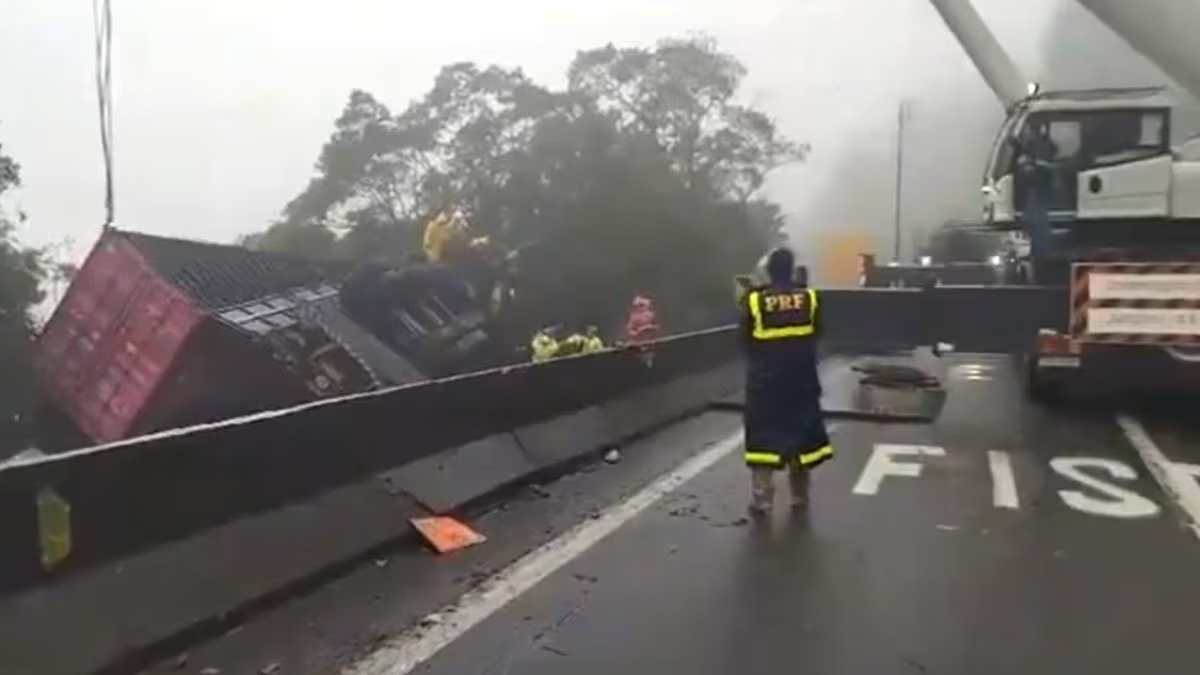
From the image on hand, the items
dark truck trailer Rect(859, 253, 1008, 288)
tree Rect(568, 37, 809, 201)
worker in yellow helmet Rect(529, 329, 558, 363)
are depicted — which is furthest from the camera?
tree Rect(568, 37, 809, 201)

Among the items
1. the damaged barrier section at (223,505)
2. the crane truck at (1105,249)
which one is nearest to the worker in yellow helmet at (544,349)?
the crane truck at (1105,249)

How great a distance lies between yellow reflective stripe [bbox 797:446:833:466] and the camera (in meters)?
9.51

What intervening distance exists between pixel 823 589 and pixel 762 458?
238 centimetres

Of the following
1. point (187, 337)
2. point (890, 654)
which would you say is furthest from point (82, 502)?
point (187, 337)

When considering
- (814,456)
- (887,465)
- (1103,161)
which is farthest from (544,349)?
(814,456)

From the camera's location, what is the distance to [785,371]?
958cm

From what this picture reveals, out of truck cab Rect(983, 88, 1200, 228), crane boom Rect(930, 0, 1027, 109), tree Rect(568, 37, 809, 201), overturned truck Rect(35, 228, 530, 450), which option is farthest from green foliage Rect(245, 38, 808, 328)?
truck cab Rect(983, 88, 1200, 228)

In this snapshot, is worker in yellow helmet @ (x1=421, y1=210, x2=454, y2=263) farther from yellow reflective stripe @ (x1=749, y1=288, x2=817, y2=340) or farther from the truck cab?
yellow reflective stripe @ (x1=749, y1=288, x2=817, y2=340)

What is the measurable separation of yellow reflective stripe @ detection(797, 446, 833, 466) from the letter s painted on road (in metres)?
1.60

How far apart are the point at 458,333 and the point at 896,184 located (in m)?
43.6

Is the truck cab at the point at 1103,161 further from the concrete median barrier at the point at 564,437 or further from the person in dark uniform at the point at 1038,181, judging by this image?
the concrete median barrier at the point at 564,437

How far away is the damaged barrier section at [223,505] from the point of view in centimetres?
511

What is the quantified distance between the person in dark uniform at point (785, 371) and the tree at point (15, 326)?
1384 cm

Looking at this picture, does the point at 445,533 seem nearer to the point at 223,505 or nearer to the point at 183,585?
the point at 223,505
